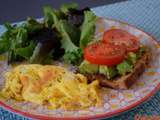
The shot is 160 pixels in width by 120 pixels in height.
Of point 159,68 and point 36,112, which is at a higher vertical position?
point 159,68

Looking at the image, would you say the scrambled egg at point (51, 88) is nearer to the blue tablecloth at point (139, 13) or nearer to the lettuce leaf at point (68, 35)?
the lettuce leaf at point (68, 35)

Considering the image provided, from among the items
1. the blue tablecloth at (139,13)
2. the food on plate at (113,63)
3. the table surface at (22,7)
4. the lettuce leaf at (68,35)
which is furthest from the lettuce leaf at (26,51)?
the table surface at (22,7)

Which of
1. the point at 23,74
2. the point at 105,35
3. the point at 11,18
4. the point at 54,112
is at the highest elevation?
the point at 11,18

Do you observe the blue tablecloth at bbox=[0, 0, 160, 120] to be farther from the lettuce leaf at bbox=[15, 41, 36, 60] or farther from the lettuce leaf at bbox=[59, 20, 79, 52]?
the lettuce leaf at bbox=[15, 41, 36, 60]

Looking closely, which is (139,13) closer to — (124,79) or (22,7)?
(124,79)

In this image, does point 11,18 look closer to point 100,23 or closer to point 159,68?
point 100,23

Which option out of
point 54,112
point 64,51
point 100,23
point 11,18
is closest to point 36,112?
point 54,112

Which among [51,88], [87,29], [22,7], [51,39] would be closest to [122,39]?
[87,29]
